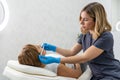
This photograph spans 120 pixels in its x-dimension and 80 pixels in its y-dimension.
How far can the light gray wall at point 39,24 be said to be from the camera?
7.43 ft

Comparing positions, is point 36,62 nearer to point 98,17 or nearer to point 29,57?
point 29,57

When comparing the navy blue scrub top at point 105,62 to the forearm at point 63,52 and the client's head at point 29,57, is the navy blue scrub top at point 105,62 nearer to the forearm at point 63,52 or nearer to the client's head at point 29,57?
the forearm at point 63,52

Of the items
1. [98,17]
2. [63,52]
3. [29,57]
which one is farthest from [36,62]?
[98,17]

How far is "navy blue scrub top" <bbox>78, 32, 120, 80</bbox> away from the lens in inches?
55.9

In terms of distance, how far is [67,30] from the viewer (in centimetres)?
253

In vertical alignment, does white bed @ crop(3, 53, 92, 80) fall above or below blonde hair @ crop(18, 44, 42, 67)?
below

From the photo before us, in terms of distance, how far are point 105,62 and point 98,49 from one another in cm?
14

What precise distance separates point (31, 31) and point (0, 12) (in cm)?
42

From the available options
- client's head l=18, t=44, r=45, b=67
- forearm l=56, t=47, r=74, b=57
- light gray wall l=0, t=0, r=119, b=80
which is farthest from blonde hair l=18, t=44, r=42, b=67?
light gray wall l=0, t=0, r=119, b=80

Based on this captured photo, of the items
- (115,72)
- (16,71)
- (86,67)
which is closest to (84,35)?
(86,67)

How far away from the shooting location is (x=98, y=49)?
4.61ft

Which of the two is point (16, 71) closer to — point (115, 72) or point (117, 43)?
point (115, 72)

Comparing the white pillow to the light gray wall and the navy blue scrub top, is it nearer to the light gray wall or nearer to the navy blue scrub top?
the navy blue scrub top

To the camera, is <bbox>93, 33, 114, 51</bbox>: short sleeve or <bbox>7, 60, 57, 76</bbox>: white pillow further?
<bbox>93, 33, 114, 51</bbox>: short sleeve
